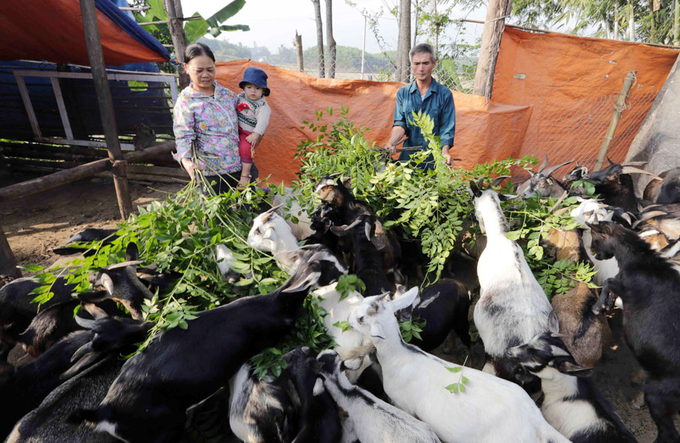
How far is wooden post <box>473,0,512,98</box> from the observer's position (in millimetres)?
4965

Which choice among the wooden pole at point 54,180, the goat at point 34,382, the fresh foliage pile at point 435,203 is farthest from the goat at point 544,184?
the wooden pole at point 54,180

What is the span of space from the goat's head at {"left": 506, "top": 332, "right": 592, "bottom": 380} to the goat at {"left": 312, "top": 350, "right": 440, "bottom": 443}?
0.69 m

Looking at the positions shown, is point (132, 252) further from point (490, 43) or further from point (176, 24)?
point (490, 43)

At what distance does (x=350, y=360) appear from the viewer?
227 cm

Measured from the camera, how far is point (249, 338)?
218 cm

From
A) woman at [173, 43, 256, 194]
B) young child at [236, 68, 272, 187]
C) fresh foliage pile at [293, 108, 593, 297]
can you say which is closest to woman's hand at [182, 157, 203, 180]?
woman at [173, 43, 256, 194]

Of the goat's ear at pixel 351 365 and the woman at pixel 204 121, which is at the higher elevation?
the woman at pixel 204 121

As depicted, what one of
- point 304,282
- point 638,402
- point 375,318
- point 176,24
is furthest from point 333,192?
point 176,24

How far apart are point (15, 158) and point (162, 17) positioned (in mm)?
5756

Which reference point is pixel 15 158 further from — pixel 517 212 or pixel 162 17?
pixel 517 212

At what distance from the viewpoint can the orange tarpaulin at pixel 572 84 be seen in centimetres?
556

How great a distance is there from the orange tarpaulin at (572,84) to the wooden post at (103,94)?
566 cm

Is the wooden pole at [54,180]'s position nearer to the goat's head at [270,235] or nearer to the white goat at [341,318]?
the goat's head at [270,235]

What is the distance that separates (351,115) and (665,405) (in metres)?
5.00
